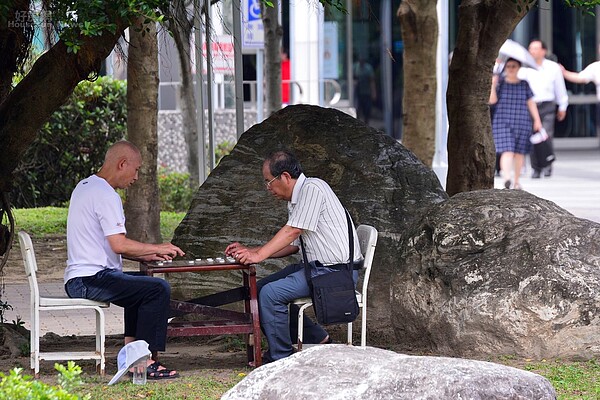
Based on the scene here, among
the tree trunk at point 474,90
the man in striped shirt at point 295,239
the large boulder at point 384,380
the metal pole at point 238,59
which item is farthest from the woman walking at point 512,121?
the large boulder at point 384,380

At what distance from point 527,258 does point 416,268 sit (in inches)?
30.0

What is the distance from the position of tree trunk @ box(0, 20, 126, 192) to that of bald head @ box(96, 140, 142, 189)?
37.6 inches

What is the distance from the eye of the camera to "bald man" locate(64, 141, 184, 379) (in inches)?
251

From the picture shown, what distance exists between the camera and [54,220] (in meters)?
15.1

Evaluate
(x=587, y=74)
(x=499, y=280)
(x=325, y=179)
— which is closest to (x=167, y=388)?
(x=499, y=280)

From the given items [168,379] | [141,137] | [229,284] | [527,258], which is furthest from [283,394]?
[141,137]

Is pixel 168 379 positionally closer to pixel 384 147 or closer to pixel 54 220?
pixel 384 147

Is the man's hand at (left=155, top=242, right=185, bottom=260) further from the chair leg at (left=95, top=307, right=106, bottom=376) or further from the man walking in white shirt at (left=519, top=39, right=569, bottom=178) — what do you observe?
the man walking in white shirt at (left=519, top=39, right=569, bottom=178)

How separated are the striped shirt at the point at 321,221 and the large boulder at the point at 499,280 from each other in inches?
25.4

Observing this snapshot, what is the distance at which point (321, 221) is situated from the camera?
666cm

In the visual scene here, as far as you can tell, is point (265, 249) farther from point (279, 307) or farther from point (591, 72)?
point (591, 72)

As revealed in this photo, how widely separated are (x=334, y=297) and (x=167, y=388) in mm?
1104

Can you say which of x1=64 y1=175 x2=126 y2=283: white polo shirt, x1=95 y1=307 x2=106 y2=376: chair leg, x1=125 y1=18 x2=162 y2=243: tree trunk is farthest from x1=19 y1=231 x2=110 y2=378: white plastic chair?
x1=125 y1=18 x2=162 y2=243: tree trunk

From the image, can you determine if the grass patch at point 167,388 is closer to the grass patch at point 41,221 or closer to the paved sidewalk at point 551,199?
the paved sidewalk at point 551,199
